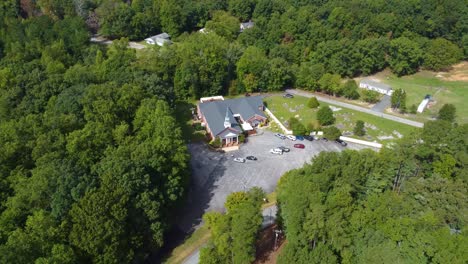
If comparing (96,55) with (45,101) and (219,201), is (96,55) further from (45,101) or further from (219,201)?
(219,201)

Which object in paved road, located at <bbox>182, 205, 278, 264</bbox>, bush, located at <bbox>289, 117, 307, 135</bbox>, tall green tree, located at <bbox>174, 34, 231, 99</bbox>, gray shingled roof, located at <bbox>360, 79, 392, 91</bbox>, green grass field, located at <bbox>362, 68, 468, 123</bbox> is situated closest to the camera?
paved road, located at <bbox>182, 205, 278, 264</bbox>

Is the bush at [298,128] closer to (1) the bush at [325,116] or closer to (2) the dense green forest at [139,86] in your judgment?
(1) the bush at [325,116]

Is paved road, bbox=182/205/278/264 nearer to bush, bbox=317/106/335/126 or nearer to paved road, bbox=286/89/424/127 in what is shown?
bush, bbox=317/106/335/126

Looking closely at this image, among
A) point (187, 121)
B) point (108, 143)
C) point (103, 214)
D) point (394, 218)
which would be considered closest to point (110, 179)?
point (103, 214)

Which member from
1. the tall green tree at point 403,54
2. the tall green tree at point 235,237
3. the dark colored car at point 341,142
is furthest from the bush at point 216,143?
the tall green tree at point 403,54

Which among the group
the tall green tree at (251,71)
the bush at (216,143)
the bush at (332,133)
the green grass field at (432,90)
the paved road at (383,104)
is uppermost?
the tall green tree at (251,71)

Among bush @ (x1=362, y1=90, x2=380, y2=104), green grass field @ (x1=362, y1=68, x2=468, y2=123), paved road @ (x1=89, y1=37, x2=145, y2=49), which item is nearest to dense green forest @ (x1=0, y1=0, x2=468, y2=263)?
paved road @ (x1=89, y1=37, x2=145, y2=49)

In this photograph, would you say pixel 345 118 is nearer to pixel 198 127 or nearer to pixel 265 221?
pixel 198 127
